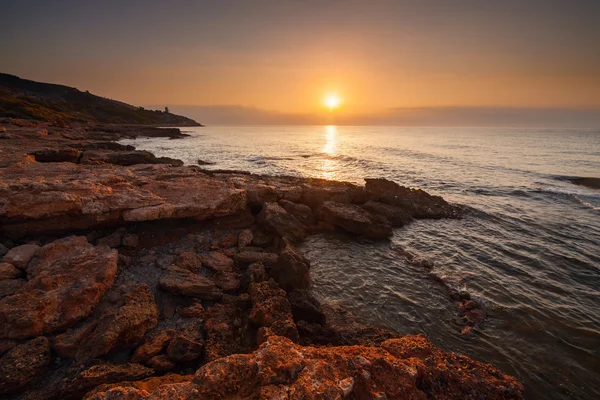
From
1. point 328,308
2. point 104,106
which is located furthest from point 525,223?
point 104,106

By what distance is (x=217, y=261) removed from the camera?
11219 millimetres

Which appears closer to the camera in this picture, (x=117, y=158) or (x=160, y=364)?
(x=160, y=364)

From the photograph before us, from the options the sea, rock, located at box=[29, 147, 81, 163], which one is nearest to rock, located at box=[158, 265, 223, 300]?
the sea

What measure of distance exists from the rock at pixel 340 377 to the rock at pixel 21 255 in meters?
8.21

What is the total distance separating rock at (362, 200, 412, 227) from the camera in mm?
19198

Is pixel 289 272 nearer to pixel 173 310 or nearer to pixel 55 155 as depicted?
pixel 173 310

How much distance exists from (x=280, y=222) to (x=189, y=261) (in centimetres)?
569

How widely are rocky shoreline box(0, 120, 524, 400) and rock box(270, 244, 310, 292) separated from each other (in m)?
0.06

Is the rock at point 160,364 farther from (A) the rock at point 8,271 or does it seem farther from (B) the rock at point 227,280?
(A) the rock at point 8,271

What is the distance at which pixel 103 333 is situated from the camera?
21.3 ft

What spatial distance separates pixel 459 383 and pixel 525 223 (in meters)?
19.9

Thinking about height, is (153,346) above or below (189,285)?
below

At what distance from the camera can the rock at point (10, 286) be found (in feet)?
23.8

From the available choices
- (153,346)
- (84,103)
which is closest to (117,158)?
(153,346)
